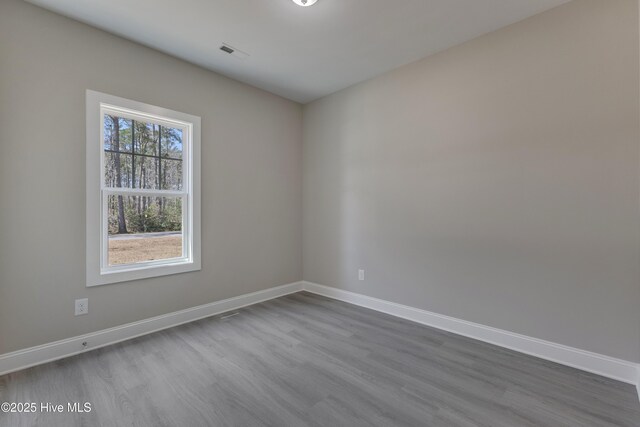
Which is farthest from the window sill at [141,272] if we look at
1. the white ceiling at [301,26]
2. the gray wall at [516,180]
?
the white ceiling at [301,26]

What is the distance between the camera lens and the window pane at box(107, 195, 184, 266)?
264 cm

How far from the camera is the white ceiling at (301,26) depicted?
86.1 inches

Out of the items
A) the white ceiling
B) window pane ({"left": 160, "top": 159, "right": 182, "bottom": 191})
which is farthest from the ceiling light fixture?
window pane ({"left": 160, "top": 159, "right": 182, "bottom": 191})

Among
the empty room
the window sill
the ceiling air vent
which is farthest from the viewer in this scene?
the ceiling air vent

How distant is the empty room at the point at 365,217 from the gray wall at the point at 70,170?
16mm

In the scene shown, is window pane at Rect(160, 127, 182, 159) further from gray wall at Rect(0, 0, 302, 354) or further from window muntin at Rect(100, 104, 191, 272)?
gray wall at Rect(0, 0, 302, 354)

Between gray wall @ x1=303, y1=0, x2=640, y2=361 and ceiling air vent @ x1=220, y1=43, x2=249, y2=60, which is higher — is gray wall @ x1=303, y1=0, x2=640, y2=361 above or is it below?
below

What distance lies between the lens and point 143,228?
282cm

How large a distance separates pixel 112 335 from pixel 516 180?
3773 mm

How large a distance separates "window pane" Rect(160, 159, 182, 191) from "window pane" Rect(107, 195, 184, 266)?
0.42 feet

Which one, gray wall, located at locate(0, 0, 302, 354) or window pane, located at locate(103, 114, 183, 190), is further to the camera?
window pane, located at locate(103, 114, 183, 190)

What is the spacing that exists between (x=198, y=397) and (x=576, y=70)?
355 cm

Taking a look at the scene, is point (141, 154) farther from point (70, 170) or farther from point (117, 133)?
point (70, 170)

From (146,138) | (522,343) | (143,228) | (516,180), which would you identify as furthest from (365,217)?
(146,138)
